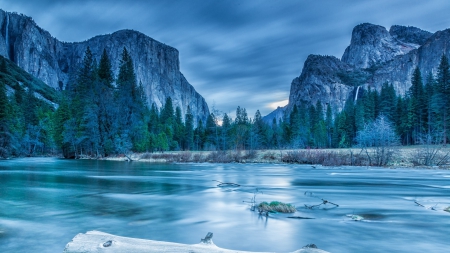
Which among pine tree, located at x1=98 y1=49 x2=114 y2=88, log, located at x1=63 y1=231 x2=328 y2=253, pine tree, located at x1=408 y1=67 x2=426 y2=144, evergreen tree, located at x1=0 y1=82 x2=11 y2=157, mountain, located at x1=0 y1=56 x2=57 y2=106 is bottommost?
log, located at x1=63 y1=231 x2=328 y2=253

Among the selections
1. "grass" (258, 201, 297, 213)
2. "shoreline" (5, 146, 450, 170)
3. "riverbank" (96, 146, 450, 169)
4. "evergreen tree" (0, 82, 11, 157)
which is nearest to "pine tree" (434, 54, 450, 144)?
"shoreline" (5, 146, 450, 170)

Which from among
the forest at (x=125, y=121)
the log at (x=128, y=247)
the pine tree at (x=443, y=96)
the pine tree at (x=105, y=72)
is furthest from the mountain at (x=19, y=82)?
the pine tree at (x=443, y=96)

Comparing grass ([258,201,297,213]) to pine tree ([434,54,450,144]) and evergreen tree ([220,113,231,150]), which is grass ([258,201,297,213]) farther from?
evergreen tree ([220,113,231,150])

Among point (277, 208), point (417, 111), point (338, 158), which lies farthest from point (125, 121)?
point (417, 111)

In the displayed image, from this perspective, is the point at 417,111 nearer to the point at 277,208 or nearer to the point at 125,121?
the point at 125,121

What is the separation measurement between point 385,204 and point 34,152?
6435 cm

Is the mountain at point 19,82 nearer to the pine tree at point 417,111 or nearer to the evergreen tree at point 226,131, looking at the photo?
the evergreen tree at point 226,131

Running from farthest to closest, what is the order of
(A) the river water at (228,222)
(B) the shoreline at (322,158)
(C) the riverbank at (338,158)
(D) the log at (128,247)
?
(B) the shoreline at (322,158)
(C) the riverbank at (338,158)
(A) the river water at (228,222)
(D) the log at (128,247)

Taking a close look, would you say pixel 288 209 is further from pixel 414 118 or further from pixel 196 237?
pixel 414 118

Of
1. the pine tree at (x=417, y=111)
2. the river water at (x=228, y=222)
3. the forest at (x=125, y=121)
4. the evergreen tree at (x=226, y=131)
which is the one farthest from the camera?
the evergreen tree at (x=226, y=131)

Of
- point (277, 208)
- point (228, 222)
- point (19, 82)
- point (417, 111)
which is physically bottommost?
point (228, 222)

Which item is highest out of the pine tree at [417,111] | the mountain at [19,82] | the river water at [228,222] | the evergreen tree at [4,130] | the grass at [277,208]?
the mountain at [19,82]

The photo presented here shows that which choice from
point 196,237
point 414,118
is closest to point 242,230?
point 196,237

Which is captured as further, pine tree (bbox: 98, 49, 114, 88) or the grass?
pine tree (bbox: 98, 49, 114, 88)
